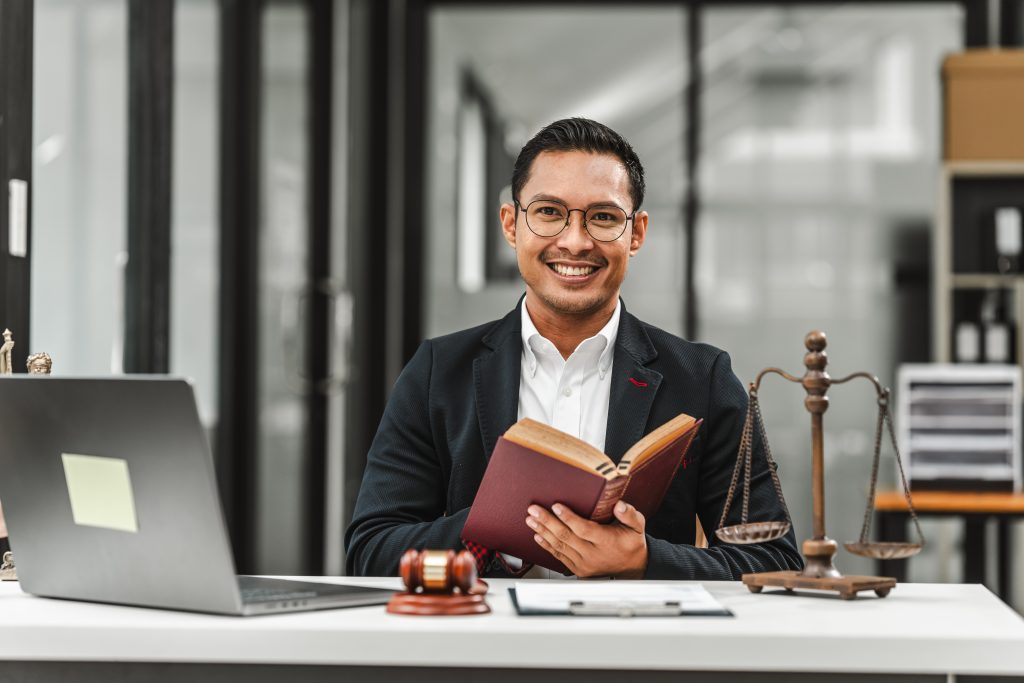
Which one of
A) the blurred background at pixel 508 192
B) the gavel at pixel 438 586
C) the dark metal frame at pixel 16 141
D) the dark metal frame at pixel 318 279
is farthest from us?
the dark metal frame at pixel 318 279

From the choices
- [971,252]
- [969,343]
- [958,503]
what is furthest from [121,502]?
[971,252]

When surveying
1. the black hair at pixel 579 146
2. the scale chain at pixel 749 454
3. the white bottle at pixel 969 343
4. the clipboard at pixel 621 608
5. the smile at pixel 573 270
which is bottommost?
the clipboard at pixel 621 608

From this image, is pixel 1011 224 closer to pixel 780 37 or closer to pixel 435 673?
pixel 780 37

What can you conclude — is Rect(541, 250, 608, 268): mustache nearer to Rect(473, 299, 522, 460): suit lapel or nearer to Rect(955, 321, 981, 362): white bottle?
Rect(473, 299, 522, 460): suit lapel

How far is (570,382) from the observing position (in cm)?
199

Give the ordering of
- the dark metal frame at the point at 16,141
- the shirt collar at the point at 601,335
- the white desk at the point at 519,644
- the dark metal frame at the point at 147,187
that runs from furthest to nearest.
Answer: the dark metal frame at the point at 147,187
the dark metal frame at the point at 16,141
the shirt collar at the point at 601,335
the white desk at the point at 519,644

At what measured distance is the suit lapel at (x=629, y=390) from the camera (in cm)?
189

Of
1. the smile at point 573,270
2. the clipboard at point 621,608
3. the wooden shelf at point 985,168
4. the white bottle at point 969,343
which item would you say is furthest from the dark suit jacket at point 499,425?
the wooden shelf at point 985,168

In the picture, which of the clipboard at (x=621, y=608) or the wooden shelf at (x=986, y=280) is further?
the wooden shelf at (x=986, y=280)

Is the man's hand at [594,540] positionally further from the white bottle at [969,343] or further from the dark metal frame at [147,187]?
the white bottle at [969,343]

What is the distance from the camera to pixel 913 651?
3.88 feet

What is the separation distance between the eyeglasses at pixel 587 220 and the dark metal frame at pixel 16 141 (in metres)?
0.98

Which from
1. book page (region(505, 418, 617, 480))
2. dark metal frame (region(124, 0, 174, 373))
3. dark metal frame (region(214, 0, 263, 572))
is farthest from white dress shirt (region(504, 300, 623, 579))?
dark metal frame (region(214, 0, 263, 572))

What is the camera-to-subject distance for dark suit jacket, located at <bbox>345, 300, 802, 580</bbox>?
1891 millimetres
